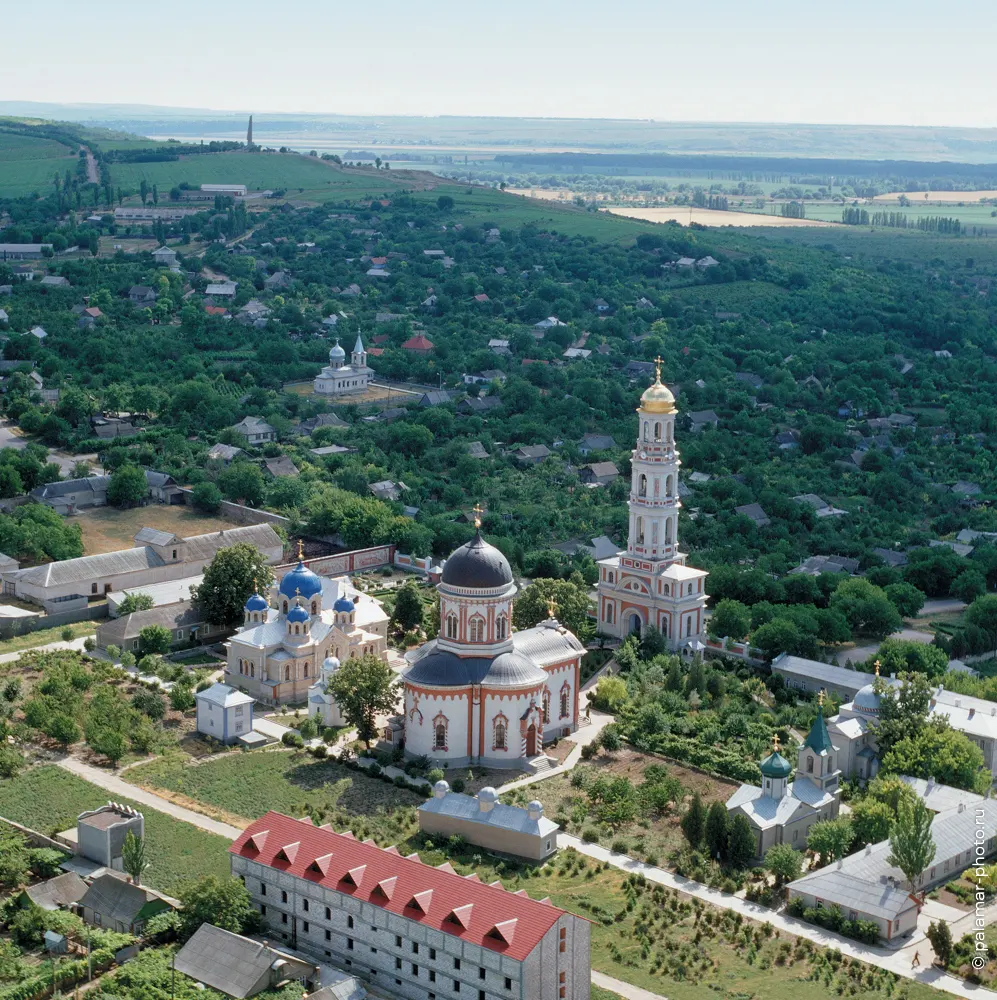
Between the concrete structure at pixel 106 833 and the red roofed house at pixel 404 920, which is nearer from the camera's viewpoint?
the red roofed house at pixel 404 920

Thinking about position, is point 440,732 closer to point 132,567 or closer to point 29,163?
point 132,567

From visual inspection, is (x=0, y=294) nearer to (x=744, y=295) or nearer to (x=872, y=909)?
(x=744, y=295)

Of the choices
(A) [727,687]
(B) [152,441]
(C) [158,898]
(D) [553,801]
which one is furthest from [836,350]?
(C) [158,898]

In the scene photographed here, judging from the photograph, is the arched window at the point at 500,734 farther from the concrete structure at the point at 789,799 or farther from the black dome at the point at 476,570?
the concrete structure at the point at 789,799

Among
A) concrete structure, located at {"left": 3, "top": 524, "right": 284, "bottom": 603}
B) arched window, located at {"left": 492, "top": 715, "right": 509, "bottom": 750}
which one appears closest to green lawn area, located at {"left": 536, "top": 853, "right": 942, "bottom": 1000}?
arched window, located at {"left": 492, "top": 715, "right": 509, "bottom": 750}

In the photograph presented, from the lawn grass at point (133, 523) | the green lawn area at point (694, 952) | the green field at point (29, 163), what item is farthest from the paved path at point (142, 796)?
the green field at point (29, 163)

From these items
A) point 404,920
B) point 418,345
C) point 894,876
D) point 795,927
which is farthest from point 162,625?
point 418,345
